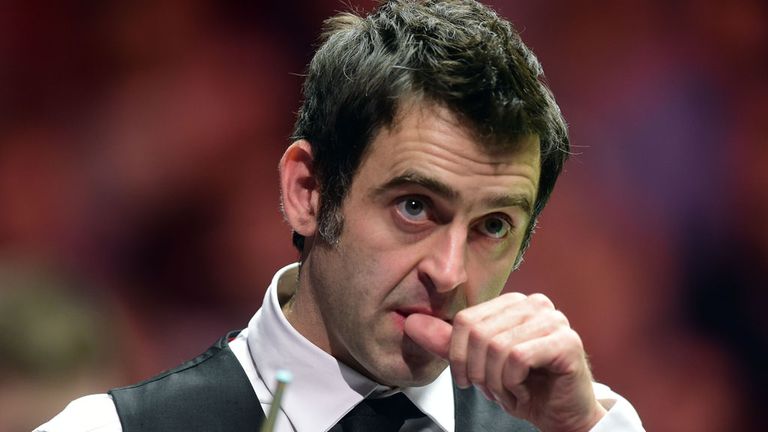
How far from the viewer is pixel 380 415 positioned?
1.92 meters

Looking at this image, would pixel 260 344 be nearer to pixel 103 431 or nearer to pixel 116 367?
pixel 103 431

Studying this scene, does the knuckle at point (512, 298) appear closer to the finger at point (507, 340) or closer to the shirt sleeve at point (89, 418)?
the finger at point (507, 340)

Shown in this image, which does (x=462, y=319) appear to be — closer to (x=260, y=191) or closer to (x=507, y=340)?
(x=507, y=340)

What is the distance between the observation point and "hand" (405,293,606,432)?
168cm

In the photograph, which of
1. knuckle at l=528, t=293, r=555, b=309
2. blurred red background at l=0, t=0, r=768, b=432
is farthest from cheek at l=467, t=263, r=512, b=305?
blurred red background at l=0, t=0, r=768, b=432

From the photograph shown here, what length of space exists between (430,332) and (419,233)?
15cm

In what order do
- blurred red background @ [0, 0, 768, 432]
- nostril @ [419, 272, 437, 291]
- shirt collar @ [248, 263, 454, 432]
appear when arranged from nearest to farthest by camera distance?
nostril @ [419, 272, 437, 291]
shirt collar @ [248, 263, 454, 432]
blurred red background @ [0, 0, 768, 432]

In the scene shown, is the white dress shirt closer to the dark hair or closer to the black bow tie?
the black bow tie

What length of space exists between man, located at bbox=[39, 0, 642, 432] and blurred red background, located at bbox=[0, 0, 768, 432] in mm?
698

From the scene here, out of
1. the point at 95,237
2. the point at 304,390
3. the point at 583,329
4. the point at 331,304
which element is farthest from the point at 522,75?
the point at 583,329

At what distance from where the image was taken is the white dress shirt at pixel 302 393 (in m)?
1.86

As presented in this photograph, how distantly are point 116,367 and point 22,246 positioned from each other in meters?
0.32

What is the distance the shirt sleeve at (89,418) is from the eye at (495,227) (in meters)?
0.61

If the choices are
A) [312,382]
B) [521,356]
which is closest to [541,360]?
[521,356]
